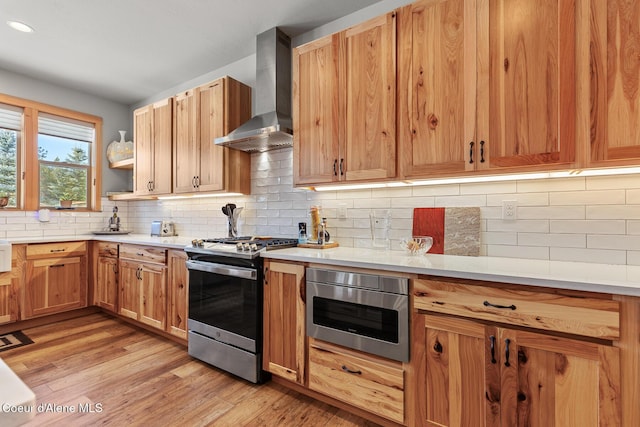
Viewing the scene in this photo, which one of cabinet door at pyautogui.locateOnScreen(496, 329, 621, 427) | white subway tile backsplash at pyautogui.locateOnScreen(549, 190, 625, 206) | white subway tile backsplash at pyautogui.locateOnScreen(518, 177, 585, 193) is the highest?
white subway tile backsplash at pyautogui.locateOnScreen(518, 177, 585, 193)

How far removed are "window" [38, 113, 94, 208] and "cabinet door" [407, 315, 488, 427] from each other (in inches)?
170

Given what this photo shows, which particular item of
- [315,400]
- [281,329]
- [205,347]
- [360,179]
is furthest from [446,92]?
[205,347]

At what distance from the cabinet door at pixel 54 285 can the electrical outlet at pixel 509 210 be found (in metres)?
4.14

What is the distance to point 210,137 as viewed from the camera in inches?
120

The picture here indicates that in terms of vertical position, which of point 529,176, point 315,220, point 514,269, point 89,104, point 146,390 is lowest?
point 146,390

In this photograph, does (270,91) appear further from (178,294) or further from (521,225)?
(521,225)

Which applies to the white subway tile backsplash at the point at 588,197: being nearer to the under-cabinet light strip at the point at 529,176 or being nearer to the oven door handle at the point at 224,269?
the under-cabinet light strip at the point at 529,176

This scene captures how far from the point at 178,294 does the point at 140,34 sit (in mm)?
2240

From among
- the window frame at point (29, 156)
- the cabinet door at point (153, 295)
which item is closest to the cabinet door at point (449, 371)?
the cabinet door at point (153, 295)

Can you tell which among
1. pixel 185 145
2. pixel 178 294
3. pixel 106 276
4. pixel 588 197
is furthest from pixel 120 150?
pixel 588 197

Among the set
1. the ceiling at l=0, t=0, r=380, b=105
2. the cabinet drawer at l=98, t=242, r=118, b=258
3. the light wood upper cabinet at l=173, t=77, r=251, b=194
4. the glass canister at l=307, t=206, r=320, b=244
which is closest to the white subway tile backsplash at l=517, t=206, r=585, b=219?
the glass canister at l=307, t=206, r=320, b=244

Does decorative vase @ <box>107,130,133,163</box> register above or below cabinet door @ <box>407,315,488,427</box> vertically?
above

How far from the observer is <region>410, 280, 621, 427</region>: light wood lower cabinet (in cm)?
125

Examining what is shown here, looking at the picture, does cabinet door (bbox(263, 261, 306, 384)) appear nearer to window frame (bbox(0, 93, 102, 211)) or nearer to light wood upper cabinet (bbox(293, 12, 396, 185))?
light wood upper cabinet (bbox(293, 12, 396, 185))
